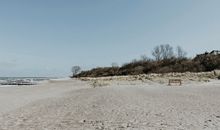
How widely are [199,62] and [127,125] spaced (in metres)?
74.7

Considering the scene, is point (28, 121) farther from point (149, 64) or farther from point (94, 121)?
point (149, 64)

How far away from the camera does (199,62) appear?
81625 millimetres

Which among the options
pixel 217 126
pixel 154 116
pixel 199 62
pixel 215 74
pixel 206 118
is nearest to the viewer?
pixel 217 126

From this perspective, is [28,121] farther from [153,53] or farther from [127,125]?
[153,53]

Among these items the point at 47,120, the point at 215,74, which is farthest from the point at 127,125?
the point at 215,74

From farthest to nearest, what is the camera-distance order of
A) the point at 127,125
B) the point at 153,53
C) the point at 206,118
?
the point at 153,53, the point at 206,118, the point at 127,125

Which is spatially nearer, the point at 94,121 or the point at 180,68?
the point at 94,121

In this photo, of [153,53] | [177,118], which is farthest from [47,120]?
[153,53]

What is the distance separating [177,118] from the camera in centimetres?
1161

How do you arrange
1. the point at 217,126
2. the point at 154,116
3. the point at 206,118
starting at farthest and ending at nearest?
the point at 154,116 < the point at 206,118 < the point at 217,126

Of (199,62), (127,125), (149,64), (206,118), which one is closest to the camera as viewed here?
(127,125)

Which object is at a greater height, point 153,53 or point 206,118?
point 153,53

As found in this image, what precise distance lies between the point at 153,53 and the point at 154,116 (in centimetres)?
11304

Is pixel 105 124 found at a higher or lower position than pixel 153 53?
lower
